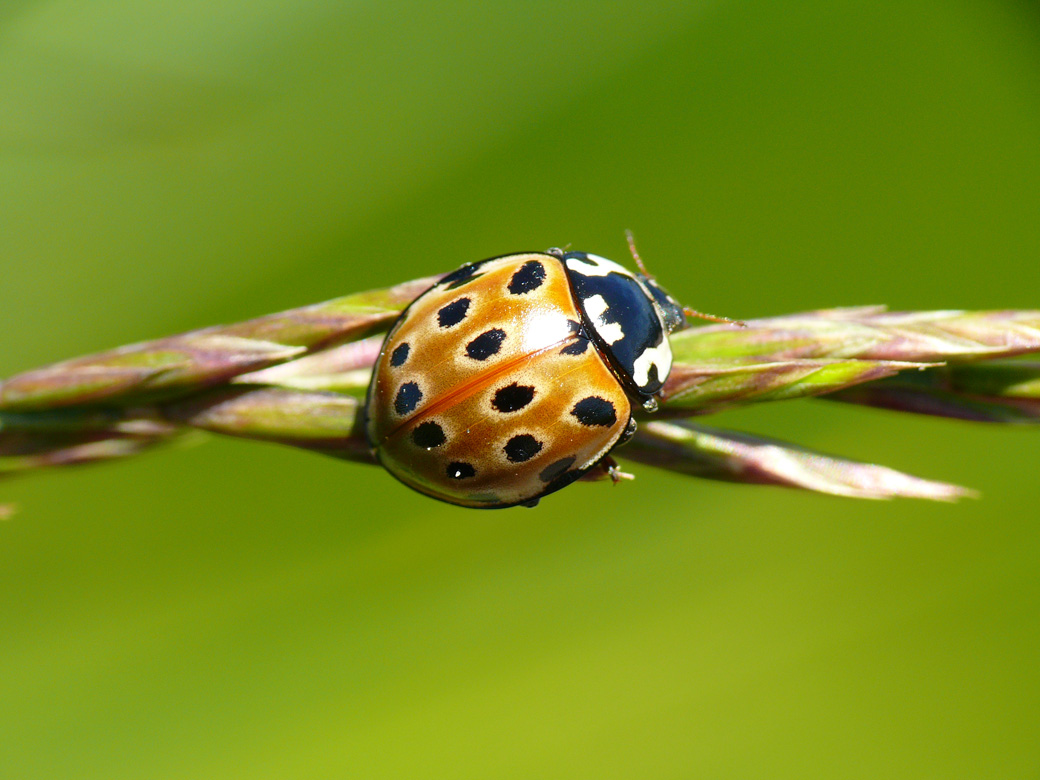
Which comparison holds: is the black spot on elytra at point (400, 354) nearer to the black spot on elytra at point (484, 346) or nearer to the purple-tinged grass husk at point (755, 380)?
the black spot on elytra at point (484, 346)

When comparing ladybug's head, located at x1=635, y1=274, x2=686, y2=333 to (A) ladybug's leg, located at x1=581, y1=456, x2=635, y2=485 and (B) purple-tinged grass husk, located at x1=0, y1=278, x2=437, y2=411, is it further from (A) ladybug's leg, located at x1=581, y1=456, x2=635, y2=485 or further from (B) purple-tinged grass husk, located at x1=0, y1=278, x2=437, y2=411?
(B) purple-tinged grass husk, located at x1=0, y1=278, x2=437, y2=411

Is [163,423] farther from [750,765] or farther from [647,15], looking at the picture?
[647,15]

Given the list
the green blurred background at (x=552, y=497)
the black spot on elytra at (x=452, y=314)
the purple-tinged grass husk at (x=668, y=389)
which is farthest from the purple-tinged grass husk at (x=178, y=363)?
the green blurred background at (x=552, y=497)

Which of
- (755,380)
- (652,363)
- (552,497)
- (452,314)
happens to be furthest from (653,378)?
(552,497)

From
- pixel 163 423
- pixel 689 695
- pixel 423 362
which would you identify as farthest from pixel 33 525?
pixel 689 695

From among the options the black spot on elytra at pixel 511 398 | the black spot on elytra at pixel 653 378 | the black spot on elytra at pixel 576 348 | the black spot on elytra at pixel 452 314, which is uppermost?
the black spot on elytra at pixel 452 314
